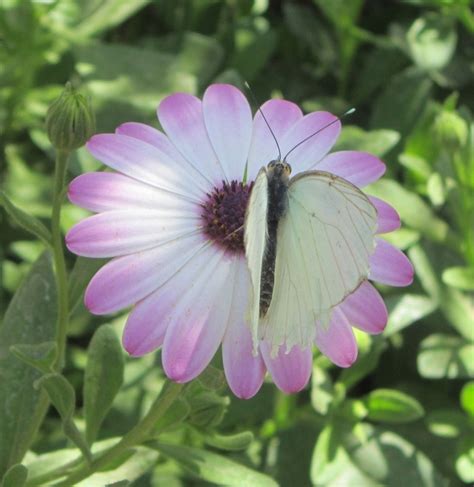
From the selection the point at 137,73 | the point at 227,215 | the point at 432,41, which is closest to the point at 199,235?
the point at 227,215

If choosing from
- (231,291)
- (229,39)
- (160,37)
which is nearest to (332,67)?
(229,39)

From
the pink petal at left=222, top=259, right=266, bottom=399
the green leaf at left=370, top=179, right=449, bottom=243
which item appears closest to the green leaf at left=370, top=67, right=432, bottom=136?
the green leaf at left=370, top=179, right=449, bottom=243

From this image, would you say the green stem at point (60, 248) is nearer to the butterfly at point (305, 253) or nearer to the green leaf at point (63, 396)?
the green leaf at point (63, 396)

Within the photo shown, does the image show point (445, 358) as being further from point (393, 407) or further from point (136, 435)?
point (136, 435)

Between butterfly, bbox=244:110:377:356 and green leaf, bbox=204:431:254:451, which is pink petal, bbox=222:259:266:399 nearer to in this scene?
butterfly, bbox=244:110:377:356

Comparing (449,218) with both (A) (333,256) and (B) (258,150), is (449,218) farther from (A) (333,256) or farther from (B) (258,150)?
(A) (333,256)

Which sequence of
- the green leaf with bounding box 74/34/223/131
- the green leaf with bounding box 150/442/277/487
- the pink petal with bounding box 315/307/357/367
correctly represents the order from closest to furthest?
the pink petal with bounding box 315/307/357/367, the green leaf with bounding box 150/442/277/487, the green leaf with bounding box 74/34/223/131
